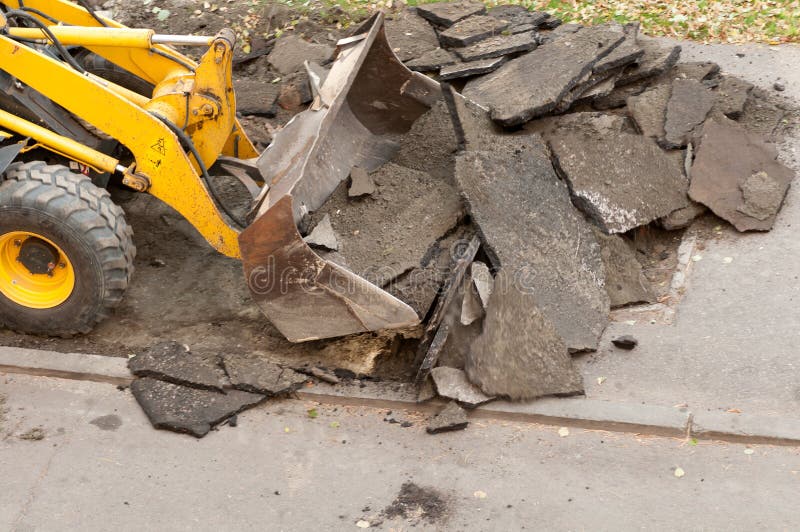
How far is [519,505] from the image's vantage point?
16.8 feet

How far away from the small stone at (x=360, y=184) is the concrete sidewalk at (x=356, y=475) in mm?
1505

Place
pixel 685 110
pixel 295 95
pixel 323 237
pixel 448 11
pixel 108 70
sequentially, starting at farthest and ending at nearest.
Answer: pixel 448 11
pixel 295 95
pixel 685 110
pixel 108 70
pixel 323 237

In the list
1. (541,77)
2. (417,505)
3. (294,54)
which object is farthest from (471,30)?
(417,505)

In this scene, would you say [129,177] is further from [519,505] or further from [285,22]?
[285,22]

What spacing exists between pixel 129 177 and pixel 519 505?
3.02 meters

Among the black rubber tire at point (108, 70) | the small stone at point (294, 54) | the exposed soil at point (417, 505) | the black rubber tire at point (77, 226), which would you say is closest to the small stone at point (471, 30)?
the small stone at point (294, 54)

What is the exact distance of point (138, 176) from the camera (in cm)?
593

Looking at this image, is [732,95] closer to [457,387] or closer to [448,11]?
[448,11]

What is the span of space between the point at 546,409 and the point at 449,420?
0.57 metres

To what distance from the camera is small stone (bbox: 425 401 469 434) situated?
5.55 m

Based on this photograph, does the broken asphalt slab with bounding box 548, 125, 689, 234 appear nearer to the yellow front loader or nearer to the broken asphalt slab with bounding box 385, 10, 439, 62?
the yellow front loader

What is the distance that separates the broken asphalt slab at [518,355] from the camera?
18.5 feet

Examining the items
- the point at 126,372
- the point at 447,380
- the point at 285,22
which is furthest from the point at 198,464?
the point at 285,22

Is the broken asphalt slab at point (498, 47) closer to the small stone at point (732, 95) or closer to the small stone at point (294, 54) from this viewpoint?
the small stone at point (294, 54)
